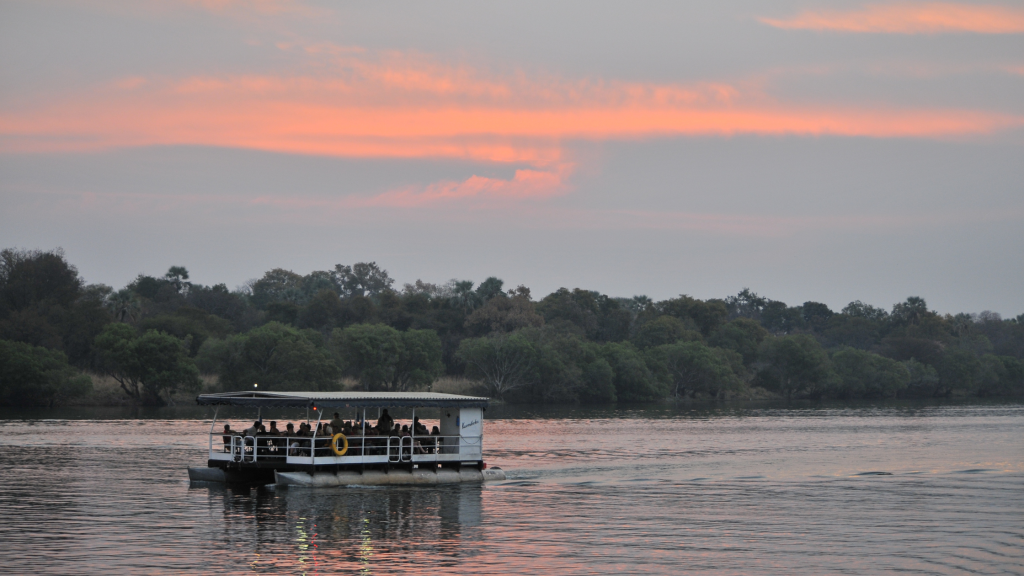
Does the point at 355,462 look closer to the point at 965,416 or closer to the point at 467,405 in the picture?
the point at 467,405

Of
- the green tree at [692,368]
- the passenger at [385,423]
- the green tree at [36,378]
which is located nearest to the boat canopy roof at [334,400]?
the passenger at [385,423]

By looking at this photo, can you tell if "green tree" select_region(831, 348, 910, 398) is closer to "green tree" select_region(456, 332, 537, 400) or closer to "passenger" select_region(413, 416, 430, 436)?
"green tree" select_region(456, 332, 537, 400)

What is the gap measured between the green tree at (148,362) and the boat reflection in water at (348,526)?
61.6 meters

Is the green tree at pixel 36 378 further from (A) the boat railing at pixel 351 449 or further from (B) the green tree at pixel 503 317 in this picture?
(A) the boat railing at pixel 351 449

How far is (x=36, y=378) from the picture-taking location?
88.6 metres

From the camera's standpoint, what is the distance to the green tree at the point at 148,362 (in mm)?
93938

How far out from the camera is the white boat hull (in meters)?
34.8

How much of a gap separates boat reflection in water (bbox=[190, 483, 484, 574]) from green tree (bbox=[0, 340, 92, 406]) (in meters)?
59.6

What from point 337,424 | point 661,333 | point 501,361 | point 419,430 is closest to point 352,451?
point 337,424

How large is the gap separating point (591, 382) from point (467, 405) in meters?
87.4

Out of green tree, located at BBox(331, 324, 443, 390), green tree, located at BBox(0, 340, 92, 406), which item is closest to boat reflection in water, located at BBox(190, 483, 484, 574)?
green tree, located at BBox(0, 340, 92, 406)

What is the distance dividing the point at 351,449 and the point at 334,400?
239 cm

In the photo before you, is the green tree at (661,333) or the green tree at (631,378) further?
the green tree at (661,333)

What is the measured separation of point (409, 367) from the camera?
113000mm
